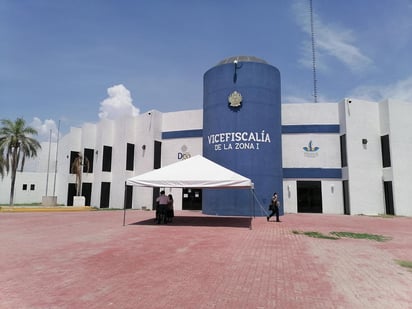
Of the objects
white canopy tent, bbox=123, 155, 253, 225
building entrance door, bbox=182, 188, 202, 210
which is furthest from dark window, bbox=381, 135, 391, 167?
building entrance door, bbox=182, 188, 202, 210

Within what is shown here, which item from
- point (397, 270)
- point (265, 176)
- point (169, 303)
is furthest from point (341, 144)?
point (169, 303)

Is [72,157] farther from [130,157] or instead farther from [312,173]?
[312,173]

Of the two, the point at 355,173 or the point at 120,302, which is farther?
the point at 355,173

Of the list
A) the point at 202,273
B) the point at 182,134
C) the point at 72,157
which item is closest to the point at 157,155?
the point at 182,134

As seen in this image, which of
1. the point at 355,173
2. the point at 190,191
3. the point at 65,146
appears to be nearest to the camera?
the point at 355,173

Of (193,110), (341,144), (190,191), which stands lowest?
(190,191)

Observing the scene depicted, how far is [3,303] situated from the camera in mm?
4539

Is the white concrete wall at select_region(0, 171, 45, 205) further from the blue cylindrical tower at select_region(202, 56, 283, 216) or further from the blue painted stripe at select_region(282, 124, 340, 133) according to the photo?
the blue painted stripe at select_region(282, 124, 340, 133)

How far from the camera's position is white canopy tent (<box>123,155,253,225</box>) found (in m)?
13.4

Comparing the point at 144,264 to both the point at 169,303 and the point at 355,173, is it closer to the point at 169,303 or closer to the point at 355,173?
the point at 169,303

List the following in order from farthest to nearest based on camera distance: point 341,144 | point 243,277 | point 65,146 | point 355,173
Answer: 1. point 65,146
2. point 341,144
3. point 355,173
4. point 243,277

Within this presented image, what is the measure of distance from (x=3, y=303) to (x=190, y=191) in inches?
880

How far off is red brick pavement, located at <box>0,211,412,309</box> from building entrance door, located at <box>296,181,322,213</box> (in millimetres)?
14294

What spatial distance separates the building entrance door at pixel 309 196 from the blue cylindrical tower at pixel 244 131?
13.4ft
